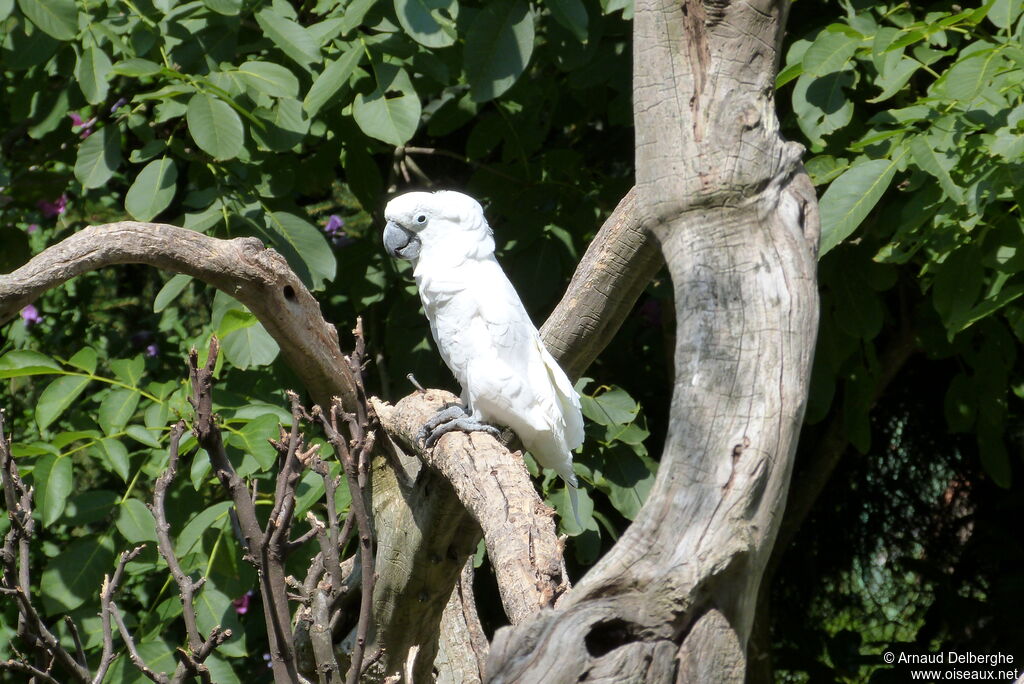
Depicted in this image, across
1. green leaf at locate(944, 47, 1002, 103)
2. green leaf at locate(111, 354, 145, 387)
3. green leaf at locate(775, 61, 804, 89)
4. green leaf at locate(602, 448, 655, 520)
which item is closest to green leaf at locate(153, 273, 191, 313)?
green leaf at locate(111, 354, 145, 387)

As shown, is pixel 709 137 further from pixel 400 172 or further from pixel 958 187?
pixel 400 172

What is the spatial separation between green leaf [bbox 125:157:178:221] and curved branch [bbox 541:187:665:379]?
0.93 meters

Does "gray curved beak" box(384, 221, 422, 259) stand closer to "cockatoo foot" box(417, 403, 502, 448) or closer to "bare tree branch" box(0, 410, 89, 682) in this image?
"cockatoo foot" box(417, 403, 502, 448)

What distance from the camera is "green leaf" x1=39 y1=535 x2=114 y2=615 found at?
2166 mm

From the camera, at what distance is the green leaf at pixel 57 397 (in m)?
2.08

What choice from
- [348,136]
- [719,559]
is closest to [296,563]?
[348,136]

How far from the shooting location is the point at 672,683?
40.3 inches

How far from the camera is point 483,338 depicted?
210cm

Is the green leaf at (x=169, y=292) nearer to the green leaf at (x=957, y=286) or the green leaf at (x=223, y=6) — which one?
the green leaf at (x=223, y=6)

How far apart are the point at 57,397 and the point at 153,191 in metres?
Answer: 0.52

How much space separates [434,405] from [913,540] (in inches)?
97.3

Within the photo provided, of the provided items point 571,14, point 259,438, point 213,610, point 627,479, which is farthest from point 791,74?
point 213,610

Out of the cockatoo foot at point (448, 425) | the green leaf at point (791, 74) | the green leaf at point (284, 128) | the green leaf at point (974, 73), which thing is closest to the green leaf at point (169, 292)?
the green leaf at point (284, 128)

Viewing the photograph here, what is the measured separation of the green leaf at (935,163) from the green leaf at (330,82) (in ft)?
3.80
